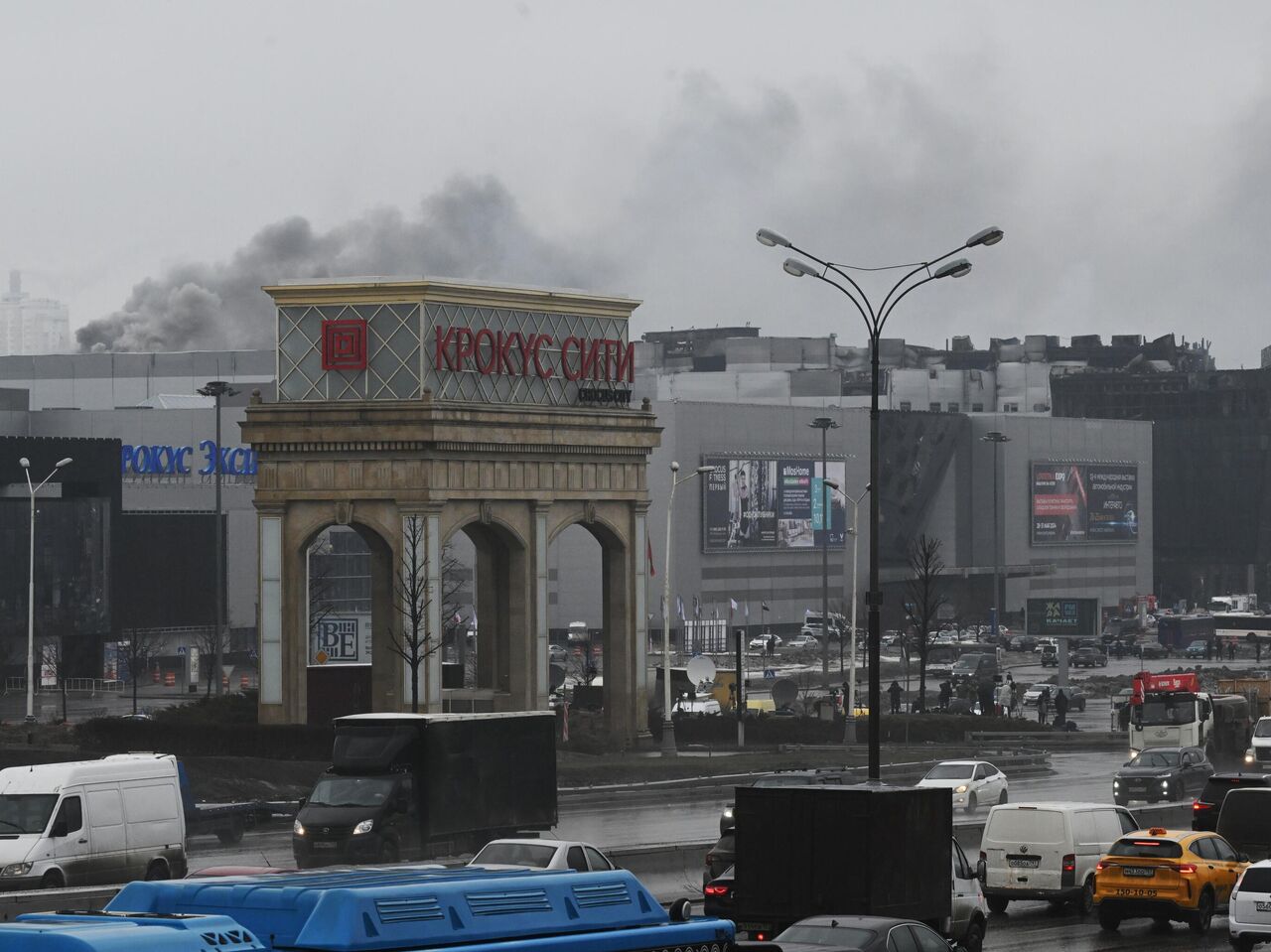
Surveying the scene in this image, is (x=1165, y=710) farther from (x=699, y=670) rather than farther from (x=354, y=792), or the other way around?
(x=354, y=792)

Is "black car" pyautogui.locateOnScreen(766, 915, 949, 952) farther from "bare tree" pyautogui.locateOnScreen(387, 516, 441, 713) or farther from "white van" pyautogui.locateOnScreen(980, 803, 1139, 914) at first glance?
Result: "bare tree" pyautogui.locateOnScreen(387, 516, 441, 713)

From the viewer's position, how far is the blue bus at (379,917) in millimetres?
9227

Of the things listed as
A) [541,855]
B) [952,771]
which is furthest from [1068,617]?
[541,855]

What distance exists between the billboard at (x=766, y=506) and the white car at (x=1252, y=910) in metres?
126

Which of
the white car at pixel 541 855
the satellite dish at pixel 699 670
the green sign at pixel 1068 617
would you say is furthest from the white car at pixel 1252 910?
the green sign at pixel 1068 617

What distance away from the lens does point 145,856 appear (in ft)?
103

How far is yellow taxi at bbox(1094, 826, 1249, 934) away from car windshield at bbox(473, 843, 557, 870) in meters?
8.22

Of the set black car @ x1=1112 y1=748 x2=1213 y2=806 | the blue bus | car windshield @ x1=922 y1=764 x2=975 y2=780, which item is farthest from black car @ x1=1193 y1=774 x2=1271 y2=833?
the blue bus

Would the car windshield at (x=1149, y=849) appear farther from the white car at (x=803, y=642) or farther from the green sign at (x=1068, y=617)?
the white car at (x=803, y=642)

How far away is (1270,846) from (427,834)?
1374 cm

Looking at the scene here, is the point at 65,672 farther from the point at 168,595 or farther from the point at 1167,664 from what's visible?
the point at 1167,664

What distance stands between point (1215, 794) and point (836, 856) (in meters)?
18.1

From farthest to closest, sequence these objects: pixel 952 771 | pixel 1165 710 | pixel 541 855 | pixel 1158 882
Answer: pixel 1165 710
pixel 952 771
pixel 1158 882
pixel 541 855

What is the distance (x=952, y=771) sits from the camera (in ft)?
167
